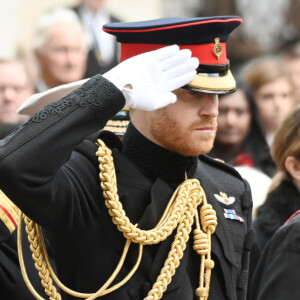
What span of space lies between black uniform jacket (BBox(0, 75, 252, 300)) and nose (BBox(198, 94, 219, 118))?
31cm

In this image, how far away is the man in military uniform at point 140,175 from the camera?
3.83 metres

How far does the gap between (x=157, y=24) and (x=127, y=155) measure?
0.49 meters

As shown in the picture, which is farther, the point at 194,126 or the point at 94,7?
the point at 94,7

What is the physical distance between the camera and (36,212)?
3.83 m

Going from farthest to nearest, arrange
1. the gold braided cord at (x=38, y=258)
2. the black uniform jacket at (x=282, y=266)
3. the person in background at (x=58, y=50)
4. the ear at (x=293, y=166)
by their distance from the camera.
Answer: the person in background at (x=58, y=50) < the ear at (x=293, y=166) < the black uniform jacket at (x=282, y=266) < the gold braided cord at (x=38, y=258)

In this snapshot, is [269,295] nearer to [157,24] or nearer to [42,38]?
[157,24]

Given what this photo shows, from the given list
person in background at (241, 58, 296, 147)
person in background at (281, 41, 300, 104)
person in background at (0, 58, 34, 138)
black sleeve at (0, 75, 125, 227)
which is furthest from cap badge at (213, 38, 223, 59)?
person in background at (281, 41, 300, 104)

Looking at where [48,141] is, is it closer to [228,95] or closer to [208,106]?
[208,106]

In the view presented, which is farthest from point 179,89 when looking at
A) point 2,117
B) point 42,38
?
point 42,38

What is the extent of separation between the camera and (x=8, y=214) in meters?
4.41

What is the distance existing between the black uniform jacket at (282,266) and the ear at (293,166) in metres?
0.73

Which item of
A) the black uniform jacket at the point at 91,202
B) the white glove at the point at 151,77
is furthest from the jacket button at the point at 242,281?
the white glove at the point at 151,77

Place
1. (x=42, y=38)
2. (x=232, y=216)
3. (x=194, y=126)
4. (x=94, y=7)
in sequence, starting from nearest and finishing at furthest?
1. (x=194, y=126)
2. (x=232, y=216)
3. (x=42, y=38)
4. (x=94, y=7)

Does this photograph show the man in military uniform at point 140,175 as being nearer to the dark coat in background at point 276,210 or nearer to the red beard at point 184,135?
the red beard at point 184,135
